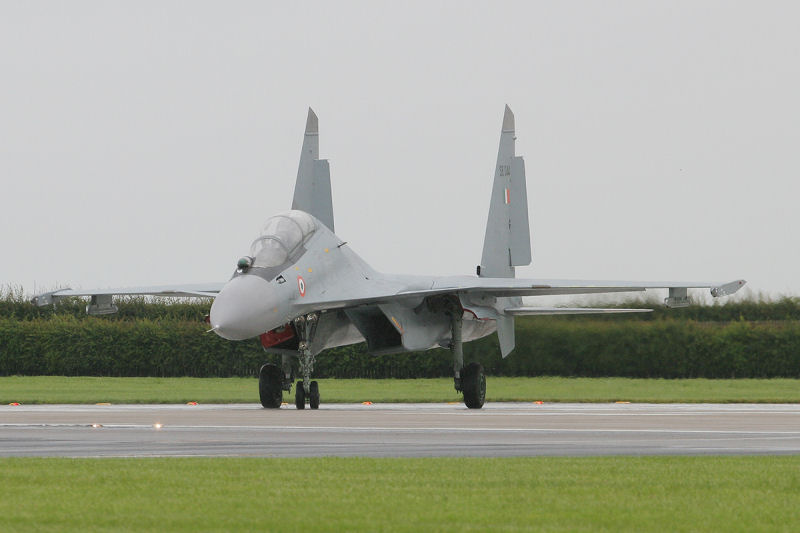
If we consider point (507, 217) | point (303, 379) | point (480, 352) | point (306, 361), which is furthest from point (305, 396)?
point (480, 352)

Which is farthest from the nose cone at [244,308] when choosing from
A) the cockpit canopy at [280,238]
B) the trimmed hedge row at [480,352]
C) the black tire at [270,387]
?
the trimmed hedge row at [480,352]

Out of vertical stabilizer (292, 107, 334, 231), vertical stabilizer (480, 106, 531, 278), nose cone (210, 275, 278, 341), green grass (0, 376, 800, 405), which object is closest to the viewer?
nose cone (210, 275, 278, 341)

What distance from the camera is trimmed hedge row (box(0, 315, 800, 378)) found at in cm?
3145

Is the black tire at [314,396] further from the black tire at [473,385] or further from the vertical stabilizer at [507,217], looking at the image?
the vertical stabilizer at [507,217]

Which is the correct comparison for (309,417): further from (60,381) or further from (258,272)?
(60,381)

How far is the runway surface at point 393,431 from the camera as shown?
1269 cm

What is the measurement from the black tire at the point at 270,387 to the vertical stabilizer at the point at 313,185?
120 inches

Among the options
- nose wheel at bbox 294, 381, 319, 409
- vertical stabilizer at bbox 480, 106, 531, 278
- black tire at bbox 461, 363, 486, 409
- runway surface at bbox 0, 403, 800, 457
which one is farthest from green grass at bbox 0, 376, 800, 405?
nose wheel at bbox 294, 381, 319, 409

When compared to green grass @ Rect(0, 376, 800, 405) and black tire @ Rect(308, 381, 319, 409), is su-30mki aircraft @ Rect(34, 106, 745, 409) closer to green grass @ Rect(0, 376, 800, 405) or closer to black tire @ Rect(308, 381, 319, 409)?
black tire @ Rect(308, 381, 319, 409)

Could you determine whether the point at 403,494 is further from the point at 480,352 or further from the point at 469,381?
the point at 480,352

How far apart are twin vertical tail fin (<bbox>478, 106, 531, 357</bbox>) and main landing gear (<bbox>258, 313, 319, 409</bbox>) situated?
731 centimetres

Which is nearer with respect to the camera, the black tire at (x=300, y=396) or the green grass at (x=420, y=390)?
the black tire at (x=300, y=396)

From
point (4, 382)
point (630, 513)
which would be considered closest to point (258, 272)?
point (630, 513)

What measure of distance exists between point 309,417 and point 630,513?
461 inches
